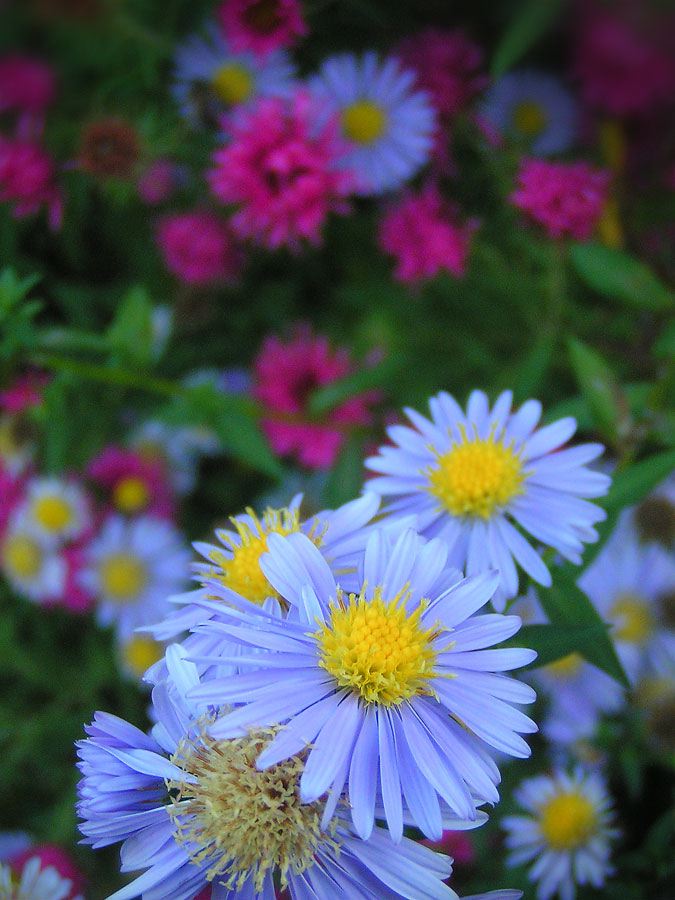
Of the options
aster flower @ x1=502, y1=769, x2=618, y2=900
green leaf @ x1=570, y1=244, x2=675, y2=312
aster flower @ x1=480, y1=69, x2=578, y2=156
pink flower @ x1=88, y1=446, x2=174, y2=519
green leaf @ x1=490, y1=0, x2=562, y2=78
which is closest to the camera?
aster flower @ x1=502, y1=769, x2=618, y2=900

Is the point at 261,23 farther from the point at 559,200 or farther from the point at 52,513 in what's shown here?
the point at 52,513

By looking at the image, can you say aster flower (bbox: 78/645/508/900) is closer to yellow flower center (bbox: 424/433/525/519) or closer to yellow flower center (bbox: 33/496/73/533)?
yellow flower center (bbox: 424/433/525/519)

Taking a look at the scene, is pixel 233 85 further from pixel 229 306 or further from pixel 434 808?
pixel 434 808

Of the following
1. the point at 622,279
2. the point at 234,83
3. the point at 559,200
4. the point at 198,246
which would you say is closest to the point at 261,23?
the point at 234,83

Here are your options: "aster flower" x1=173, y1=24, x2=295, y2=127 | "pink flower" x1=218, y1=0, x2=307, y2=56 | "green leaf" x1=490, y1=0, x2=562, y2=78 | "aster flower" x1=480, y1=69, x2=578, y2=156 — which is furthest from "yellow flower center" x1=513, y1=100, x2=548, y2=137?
"pink flower" x1=218, y1=0, x2=307, y2=56

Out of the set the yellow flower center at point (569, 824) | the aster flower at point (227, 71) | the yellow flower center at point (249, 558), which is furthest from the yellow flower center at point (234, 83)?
the yellow flower center at point (569, 824)

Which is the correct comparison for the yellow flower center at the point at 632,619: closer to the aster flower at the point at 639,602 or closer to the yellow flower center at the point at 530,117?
the aster flower at the point at 639,602

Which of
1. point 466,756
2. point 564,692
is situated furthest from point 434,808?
point 564,692

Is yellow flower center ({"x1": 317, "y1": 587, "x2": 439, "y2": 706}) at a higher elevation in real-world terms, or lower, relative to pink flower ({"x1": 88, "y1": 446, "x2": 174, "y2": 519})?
lower

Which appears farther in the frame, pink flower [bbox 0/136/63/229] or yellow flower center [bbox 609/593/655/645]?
pink flower [bbox 0/136/63/229]
